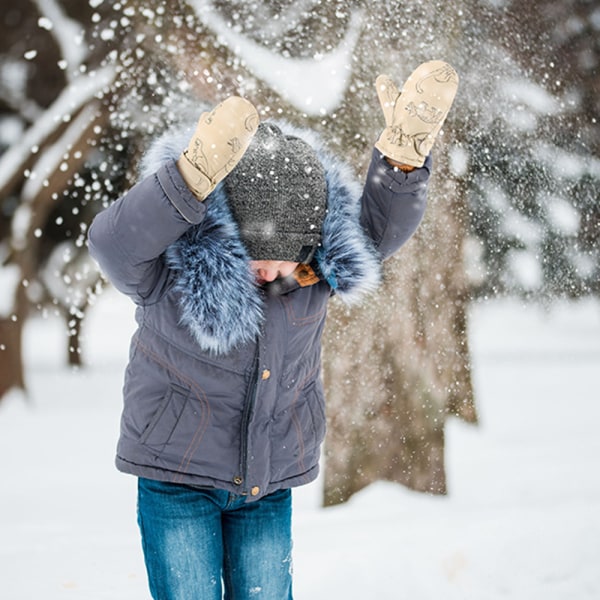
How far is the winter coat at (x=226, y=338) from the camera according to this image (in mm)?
1588

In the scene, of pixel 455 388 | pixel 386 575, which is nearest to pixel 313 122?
pixel 455 388

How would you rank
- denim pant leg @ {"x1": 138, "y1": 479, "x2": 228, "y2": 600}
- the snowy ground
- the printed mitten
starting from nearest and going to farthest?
the printed mitten < denim pant leg @ {"x1": 138, "y1": 479, "x2": 228, "y2": 600} < the snowy ground

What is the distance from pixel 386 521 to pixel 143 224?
2.32m

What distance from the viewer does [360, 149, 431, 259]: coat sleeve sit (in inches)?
65.4

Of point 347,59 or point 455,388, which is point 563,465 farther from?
point 347,59

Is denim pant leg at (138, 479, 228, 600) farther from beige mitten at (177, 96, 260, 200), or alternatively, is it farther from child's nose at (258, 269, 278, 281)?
beige mitten at (177, 96, 260, 200)

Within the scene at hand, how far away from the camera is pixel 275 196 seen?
161cm

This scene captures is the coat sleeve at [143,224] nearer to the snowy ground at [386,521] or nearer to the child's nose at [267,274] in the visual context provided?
the child's nose at [267,274]

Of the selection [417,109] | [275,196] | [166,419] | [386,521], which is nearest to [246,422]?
[166,419]

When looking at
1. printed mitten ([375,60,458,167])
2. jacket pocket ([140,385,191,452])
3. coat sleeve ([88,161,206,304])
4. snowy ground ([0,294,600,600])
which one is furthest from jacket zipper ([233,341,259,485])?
snowy ground ([0,294,600,600])

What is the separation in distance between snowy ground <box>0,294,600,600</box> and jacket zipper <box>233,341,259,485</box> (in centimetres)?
122

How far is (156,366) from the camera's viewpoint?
1645 millimetres

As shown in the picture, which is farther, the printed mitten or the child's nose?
the child's nose

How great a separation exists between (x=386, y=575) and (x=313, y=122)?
1.93 meters
